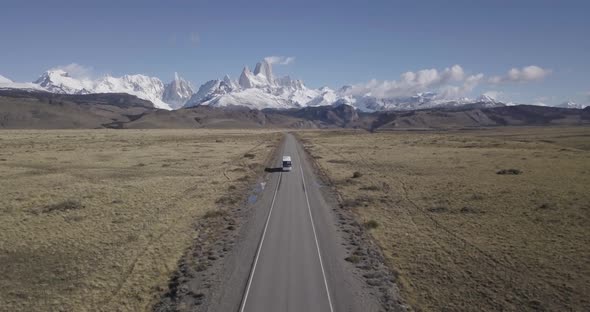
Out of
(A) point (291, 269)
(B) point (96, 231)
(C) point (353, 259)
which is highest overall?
(B) point (96, 231)

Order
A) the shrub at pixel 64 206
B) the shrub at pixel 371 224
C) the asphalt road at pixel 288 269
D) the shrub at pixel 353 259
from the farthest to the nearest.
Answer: the shrub at pixel 64 206 → the shrub at pixel 371 224 → the shrub at pixel 353 259 → the asphalt road at pixel 288 269

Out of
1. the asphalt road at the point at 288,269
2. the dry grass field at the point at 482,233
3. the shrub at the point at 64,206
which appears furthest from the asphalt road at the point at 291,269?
the shrub at the point at 64,206

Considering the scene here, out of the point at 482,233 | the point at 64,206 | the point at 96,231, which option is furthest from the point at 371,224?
the point at 64,206

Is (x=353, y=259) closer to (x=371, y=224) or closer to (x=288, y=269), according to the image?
(x=288, y=269)

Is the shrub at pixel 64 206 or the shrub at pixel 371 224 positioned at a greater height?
the shrub at pixel 64 206

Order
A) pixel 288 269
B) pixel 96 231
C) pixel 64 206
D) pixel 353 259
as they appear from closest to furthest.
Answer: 1. pixel 288 269
2. pixel 353 259
3. pixel 96 231
4. pixel 64 206

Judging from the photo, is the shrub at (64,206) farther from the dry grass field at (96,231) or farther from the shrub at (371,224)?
the shrub at (371,224)

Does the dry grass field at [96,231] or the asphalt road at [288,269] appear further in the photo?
the dry grass field at [96,231]
